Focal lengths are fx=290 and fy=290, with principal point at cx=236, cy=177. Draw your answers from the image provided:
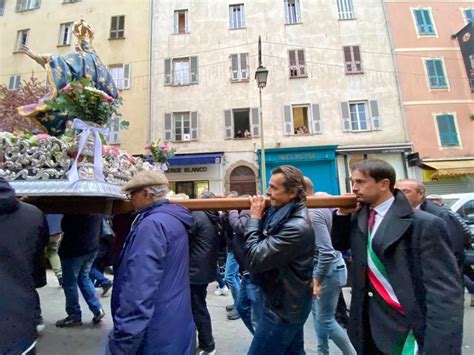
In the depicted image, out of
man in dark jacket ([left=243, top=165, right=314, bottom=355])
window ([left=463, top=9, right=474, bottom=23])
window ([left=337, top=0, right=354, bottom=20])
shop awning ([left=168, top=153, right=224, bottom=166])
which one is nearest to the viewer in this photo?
man in dark jacket ([left=243, top=165, right=314, bottom=355])

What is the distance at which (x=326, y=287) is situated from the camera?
3107mm

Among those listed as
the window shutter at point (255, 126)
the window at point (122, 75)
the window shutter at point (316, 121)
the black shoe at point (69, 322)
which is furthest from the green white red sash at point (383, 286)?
the window at point (122, 75)

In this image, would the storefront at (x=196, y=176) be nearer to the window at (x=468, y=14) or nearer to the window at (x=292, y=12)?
the window at (x=292, y=12)

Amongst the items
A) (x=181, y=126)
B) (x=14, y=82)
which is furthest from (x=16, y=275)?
(x=14, y=82)

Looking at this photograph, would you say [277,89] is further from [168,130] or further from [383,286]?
[383,286]

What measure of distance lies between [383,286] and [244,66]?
51.9 feet

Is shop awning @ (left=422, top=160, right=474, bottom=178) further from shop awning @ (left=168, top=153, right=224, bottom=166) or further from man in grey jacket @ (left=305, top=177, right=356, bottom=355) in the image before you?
man in grey jacket @ (left=305, top=177, right=356, bottom=355)

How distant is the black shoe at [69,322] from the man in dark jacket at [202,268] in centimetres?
196

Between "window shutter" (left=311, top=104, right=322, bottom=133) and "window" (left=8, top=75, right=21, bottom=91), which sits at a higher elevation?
"window" (left=8, top=75, right=21, bottom=91)

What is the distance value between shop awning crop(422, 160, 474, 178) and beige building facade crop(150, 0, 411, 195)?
51.5 inches

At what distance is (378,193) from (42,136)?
10.1ft

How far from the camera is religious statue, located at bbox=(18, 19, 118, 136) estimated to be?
11.4 ft

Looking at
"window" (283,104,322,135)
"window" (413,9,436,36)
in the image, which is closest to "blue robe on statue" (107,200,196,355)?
"window" (283,104,322,135)

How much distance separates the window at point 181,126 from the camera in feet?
50.9
